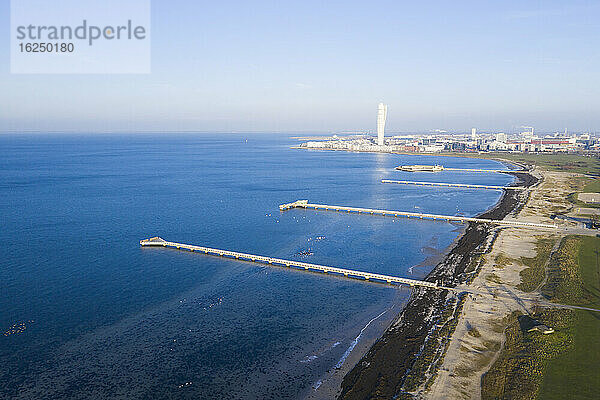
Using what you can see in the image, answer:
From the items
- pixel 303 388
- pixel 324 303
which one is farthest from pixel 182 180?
pixel 303 388

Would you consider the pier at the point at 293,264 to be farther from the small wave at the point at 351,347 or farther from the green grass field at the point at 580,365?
the green grass field at the point at 580,365

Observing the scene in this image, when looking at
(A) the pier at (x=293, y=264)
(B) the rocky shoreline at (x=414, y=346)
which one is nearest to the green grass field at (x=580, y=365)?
(B) the rocky shoreline at (x=414, y=346)

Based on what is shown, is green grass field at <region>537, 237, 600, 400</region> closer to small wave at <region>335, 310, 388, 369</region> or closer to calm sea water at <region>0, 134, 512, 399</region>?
small wave at <region>335, 310, 388, 369</region>

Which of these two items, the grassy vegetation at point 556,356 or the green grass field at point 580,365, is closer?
the green grass field at point 580,365

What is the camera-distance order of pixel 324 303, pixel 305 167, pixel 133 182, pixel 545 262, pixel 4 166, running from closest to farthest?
pixel 324 303 → pixel 545 262 → pixel 133 182 → pixel 4 166 → pixel 305 167

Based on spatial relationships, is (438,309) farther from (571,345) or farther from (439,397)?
(439,397)

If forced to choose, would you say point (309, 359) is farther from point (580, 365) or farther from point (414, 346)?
point (580, 365)

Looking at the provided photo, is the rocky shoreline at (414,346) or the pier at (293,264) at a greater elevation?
the pier at (293,264)
